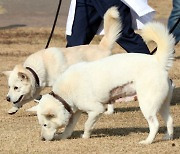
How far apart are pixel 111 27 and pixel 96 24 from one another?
1.95 feet

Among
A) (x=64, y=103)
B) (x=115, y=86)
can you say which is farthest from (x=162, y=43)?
(x=64, y=103)

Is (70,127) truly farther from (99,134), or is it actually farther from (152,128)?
(152,128)

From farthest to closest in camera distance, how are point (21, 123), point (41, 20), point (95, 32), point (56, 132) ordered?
point (41, 20) → point (95, 32) → point (21, 123) → point (56, 132)

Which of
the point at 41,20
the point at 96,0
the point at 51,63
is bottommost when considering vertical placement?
the point at 41,20

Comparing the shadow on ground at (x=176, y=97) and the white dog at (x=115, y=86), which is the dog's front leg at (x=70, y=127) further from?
the shadow on ground at (x=176, y=97)

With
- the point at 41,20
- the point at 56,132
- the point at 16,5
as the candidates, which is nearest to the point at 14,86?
the point at 56,132

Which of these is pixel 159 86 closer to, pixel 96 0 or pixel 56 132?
pixel 56 132

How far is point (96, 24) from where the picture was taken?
7250 mm

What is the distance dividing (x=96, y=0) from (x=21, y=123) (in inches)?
65.9

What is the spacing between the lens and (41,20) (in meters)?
15.7

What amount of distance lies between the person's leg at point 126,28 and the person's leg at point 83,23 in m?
0.14

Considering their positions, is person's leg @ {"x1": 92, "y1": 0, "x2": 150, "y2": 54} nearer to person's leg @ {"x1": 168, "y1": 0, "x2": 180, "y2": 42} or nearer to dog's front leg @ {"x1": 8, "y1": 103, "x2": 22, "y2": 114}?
person's leg @ {"x1": 168, "y1": 0, "x2": 180, "y2": 42}

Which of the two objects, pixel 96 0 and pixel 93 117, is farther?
pixel 96 0

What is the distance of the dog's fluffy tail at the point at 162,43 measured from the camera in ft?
17.1
